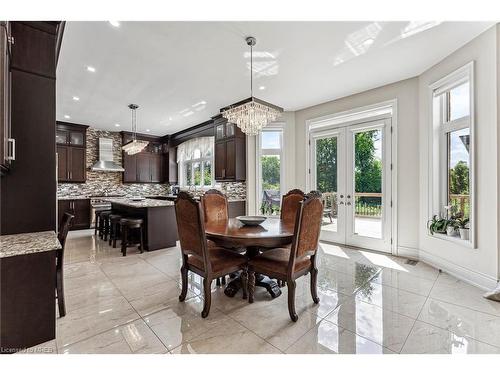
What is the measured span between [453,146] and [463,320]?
2.39 meters

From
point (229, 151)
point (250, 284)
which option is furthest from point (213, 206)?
point (229, 151)

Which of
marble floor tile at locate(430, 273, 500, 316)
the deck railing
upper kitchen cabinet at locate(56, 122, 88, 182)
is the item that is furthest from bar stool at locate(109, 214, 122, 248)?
marble floor tile at locate(430, 273, 500, 316)

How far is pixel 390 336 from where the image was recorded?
5.99 ft

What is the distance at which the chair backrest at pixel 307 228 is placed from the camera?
2.03 m

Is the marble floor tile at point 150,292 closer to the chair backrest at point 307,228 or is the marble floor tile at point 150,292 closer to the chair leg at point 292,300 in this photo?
the chair leg at point 292,300

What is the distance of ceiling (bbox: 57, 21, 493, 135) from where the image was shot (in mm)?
2500

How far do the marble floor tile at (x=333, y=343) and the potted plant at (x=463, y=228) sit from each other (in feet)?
7.30

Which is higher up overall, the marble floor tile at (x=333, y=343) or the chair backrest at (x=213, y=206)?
the chair backrest at (x=213, y=206)

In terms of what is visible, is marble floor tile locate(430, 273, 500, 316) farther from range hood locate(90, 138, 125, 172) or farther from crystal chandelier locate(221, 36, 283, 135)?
range hood locate(90, 138, 125, 172)

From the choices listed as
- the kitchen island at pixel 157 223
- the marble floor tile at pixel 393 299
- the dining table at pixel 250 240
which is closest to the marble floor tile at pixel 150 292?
the dining table at pixel 250 240

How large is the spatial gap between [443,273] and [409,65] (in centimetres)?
289

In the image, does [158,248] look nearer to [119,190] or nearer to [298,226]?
[298,226]
